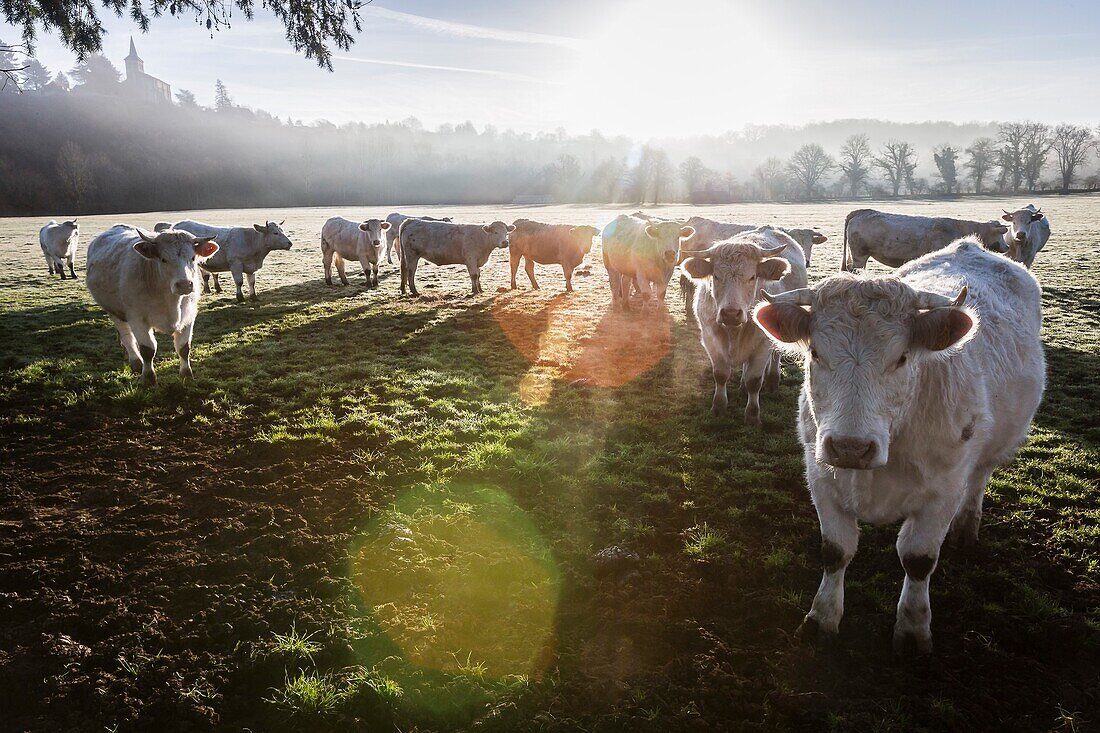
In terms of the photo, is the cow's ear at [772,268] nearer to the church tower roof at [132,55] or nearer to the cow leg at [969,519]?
the cow leg at [969,519]

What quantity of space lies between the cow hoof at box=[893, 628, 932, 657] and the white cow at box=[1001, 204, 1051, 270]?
1866cm

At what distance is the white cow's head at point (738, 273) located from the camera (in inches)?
273

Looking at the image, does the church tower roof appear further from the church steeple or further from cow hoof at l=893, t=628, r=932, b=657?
cow hoof at l=893, t=628, r=932, b=657

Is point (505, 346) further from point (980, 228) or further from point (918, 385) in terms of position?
point (980, 228)

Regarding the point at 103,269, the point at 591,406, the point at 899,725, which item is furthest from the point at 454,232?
the point at 899,725

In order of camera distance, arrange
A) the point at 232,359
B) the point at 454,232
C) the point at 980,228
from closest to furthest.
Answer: the point at 232,359, the point at 980,228, the point at 454,232

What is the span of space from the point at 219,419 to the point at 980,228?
21107mm

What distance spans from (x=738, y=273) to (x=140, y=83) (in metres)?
208

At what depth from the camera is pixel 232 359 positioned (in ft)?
34.7

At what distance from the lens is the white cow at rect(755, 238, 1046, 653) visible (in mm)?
2947

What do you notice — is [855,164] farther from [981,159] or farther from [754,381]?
[754,381]

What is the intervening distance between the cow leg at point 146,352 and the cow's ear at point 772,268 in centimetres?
884

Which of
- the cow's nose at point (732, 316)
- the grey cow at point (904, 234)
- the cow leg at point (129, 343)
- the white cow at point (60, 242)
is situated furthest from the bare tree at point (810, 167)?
the cow leg at point (129, 343)

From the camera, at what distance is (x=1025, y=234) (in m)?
17.8
